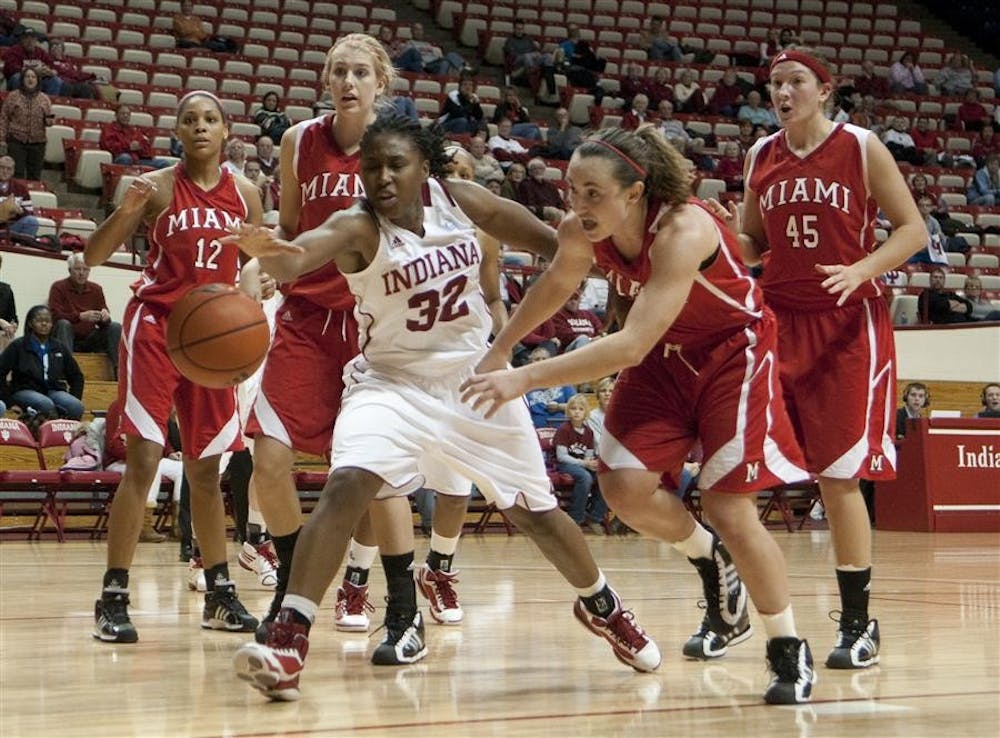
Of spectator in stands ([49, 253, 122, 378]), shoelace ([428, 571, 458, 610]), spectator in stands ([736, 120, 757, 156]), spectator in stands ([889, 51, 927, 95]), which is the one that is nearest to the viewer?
shoelace ([428, 571, 458, 610])

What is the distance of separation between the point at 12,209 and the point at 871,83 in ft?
48.7

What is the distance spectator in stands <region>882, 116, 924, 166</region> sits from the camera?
21062 millimetres

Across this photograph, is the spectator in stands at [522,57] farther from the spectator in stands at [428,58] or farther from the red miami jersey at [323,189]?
the red miami jersey at [323,189]

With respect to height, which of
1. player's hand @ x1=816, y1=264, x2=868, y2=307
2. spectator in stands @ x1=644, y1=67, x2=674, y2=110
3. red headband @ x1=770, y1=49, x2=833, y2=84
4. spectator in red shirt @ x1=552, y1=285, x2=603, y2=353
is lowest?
spectator in red shirt @ x1=552, y1=285, x2=603, y2=353

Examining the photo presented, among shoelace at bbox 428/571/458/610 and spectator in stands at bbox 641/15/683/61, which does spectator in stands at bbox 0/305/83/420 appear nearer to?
shoelace at bbox 428/571/458/610

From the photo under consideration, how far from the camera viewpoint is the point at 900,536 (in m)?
12.0

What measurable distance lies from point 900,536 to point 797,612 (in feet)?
19.4

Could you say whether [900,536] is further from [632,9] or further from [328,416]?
[632,9]

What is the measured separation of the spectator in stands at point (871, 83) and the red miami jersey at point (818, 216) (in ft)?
62.4

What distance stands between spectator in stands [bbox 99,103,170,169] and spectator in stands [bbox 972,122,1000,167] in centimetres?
1277

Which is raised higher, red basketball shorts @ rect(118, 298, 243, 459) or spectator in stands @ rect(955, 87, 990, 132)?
red basketball shorts @ rect(118, 298, 243, 459)

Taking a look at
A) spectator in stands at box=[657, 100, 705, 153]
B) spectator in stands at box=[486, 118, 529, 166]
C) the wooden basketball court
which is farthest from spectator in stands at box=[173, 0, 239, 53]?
the wooden basketball court

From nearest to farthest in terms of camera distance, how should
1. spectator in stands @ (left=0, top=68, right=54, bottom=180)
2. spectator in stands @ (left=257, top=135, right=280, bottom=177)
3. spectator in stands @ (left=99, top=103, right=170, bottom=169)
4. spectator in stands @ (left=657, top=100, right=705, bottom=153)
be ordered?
spectator in stands @ (left=0, top=68, right=54, bottom=180) → spectator in stands @ (left=257, top=135, right=280, bottom=177) → spectator in stands @ (left=99, top=103, right=170, bottom=169) → spectator in stands @ (left=657, top=100, right=705, bottom=153)

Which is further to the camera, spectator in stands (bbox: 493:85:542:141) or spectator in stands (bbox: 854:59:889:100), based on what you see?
spectator in stands (bbox: 854:59:889:100)
